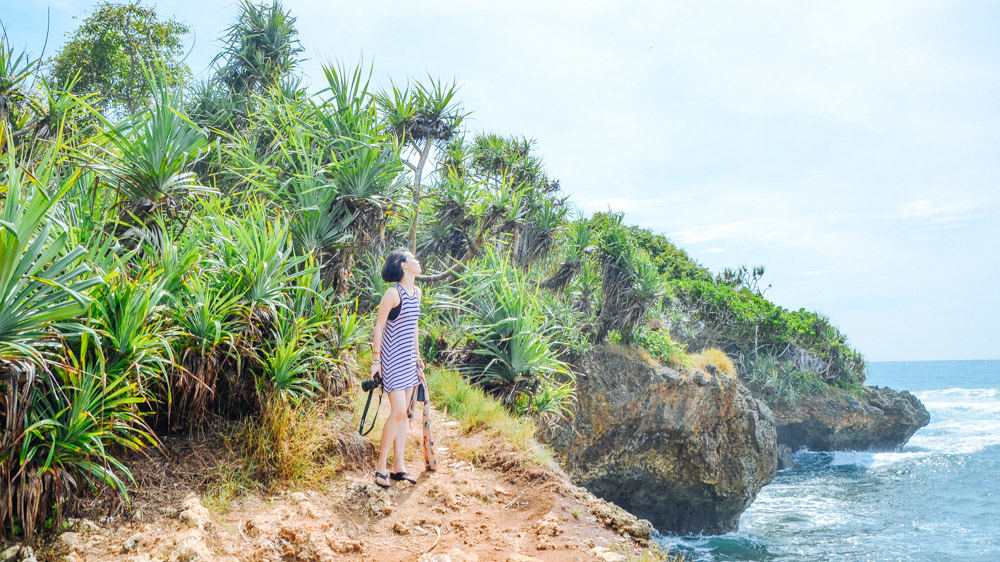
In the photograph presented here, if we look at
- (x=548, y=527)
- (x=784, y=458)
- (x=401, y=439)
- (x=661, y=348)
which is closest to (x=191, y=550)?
(x=401, y=439)

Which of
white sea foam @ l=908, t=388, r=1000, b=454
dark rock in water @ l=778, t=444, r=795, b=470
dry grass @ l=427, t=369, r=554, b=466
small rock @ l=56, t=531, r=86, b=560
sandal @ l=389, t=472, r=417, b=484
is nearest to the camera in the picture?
small rock @ l=56, t=531, r=86, b=560

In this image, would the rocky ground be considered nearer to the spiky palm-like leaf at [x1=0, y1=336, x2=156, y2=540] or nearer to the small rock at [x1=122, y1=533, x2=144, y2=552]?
the small rock at [x1=122, y1=533, x2=144, y2=552]

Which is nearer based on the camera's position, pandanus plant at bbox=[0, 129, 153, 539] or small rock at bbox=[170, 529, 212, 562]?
pandanus plant at bbox=[0, 129, 153, 539]

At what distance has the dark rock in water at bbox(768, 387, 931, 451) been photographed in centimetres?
3097

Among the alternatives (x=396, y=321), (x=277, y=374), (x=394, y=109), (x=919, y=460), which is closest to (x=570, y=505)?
(x=396, y=321)

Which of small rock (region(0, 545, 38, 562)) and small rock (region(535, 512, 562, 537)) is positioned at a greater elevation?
small rock (region(0, 545, 38, 562))

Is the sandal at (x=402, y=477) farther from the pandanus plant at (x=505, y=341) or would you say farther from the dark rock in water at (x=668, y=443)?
the dark rock in water at (x=668, y=443)

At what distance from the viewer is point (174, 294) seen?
181 inches

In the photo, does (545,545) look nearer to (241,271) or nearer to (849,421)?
(241,271)

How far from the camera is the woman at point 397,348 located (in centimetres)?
474

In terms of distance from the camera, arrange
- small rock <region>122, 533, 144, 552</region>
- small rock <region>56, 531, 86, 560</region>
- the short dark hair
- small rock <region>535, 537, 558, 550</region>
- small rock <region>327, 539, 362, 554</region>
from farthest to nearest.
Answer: the short dark hair, small rock <region>535, 537, 558, 550</region>, small rock <region>327, 539, 362, 554</region>, small rock <region>122, 533, 144, 552</region>, small rock <region>56, 531, 86, 560</region>

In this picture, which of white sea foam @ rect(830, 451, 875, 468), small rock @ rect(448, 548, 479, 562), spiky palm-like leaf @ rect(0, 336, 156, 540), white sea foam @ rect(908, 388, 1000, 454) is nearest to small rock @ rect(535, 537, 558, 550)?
small rock @ rect(448, 548, 479, 562)

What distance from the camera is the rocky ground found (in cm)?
349

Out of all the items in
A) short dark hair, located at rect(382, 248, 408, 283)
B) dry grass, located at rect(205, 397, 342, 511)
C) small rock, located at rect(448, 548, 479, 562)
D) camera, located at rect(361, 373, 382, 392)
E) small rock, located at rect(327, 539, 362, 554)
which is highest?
short dark hair, located at rect(382, 248, 408, 283)
